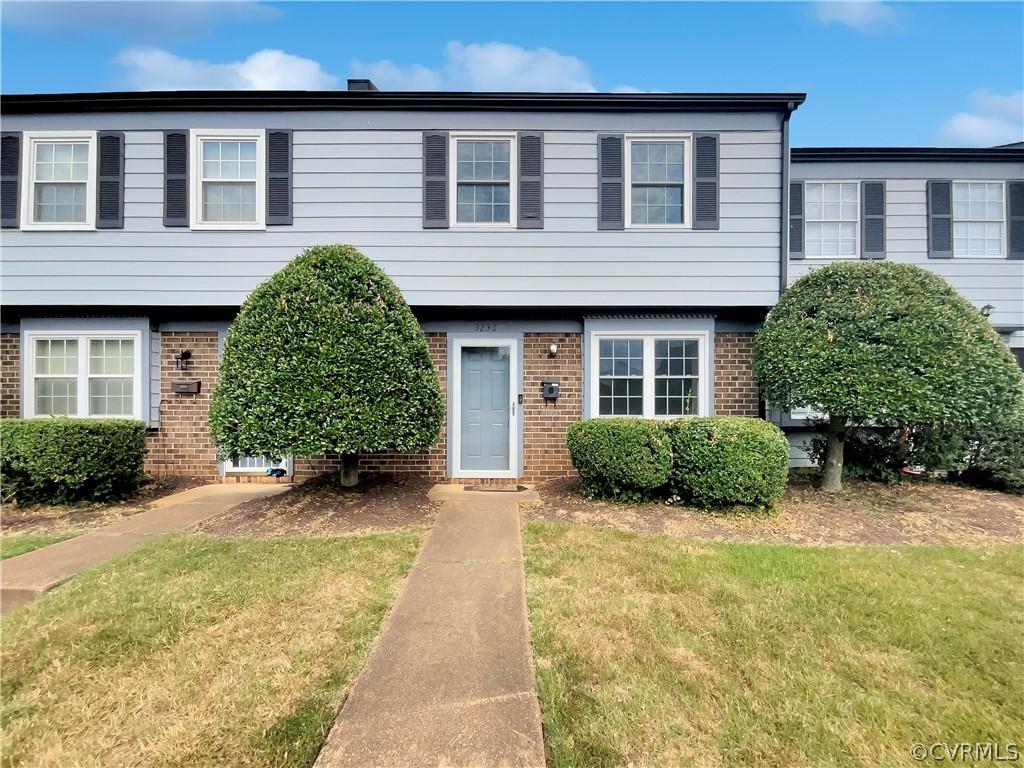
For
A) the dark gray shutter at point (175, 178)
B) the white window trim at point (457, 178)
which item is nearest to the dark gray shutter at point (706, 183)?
the white window trim at point (457, 178)

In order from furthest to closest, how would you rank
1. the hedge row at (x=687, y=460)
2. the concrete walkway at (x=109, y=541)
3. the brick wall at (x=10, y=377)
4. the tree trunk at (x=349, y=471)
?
the brick wall at (x=10, y=377) → the tree trunk at (x=349, y=471) → the hedge row at (x=687, y=460) → the concrete walkway at (x=109, y=541)

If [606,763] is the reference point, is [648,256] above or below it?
above

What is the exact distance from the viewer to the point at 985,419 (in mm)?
5219

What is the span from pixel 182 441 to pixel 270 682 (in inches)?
245

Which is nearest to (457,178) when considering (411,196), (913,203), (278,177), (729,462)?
(411,196)

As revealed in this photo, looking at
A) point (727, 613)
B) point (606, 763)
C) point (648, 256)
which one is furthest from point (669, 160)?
point (606, 763)

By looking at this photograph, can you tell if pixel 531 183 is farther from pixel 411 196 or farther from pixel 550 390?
pixel 550 390

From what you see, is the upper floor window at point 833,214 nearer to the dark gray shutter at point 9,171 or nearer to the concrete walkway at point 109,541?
the concrete walkway at point 109,541

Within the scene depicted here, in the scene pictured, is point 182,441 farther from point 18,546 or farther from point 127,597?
point 127,597

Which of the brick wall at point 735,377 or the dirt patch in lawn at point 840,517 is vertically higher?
the brick wall at point 735,377

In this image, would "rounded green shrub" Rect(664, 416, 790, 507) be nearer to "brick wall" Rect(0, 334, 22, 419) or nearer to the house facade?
Answer: the house facade

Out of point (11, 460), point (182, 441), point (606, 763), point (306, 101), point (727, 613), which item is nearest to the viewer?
point (606, 763)

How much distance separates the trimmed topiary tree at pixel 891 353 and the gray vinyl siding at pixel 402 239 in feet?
3.70

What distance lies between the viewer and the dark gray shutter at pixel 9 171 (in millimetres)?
6727
